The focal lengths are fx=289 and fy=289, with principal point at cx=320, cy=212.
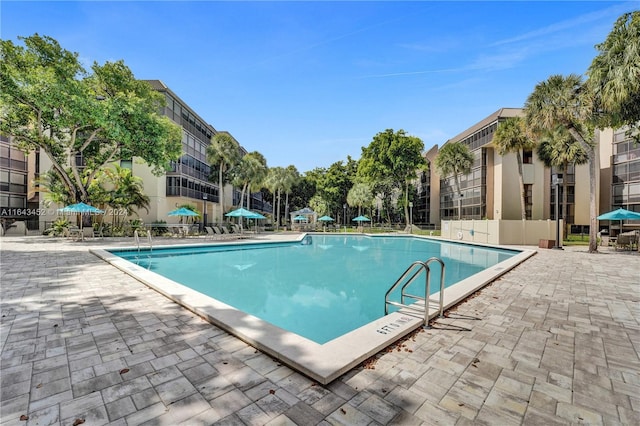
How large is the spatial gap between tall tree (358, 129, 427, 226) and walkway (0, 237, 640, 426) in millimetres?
27343

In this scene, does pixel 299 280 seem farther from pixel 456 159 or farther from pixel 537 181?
pixel 537 181

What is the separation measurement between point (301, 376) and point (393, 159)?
31009 millimetres

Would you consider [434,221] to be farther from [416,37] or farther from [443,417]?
[443,417]

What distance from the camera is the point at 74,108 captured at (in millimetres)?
14734

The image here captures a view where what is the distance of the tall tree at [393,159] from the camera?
103 feet

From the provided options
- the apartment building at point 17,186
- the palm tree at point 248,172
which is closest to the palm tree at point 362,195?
the palm tree at point 248,172

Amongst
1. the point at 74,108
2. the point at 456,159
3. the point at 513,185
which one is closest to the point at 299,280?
the point at 74,108

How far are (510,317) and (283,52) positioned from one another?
12611 mm

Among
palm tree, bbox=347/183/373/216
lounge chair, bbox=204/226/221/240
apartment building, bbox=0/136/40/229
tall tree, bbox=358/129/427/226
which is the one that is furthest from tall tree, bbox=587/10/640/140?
apartment building, bbox=0/136/40/229

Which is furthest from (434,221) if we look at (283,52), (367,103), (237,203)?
(283,52)

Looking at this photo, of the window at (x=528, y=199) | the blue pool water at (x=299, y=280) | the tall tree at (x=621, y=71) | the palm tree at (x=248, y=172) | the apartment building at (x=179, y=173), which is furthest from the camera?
the palm tree at (x=248, y=172)

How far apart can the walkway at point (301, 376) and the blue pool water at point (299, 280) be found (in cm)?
199

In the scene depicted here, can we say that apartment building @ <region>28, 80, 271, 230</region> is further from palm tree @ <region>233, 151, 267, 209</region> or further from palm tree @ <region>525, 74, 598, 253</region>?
palm tree @ <region>525, 74, 598, 253</region>

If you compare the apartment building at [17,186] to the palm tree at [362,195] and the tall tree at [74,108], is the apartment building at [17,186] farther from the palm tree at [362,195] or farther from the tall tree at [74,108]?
the palm tree at [362,195]
